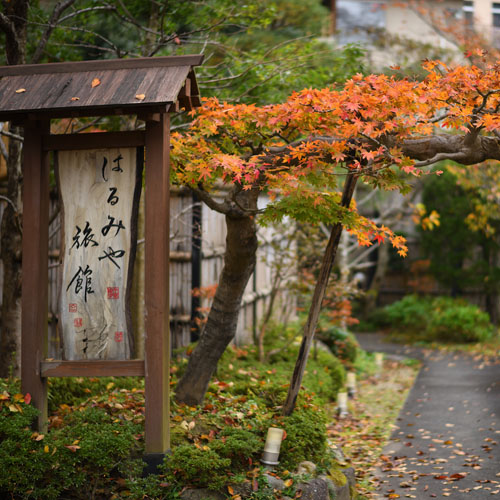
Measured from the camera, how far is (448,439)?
341 inches

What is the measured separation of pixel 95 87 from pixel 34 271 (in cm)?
176

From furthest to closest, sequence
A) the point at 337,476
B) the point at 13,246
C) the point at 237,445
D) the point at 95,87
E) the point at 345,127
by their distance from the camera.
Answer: the point at 13,246
the point at 337,476
the point at 345,127
the point at 237,445
the point at 95,87

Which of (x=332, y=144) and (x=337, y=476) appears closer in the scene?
(x=332, y=144)

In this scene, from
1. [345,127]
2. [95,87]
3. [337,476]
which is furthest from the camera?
[337,476]

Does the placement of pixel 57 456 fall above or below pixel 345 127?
below

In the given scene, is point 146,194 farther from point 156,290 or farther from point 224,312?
point 224,312

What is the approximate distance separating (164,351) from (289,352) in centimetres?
617

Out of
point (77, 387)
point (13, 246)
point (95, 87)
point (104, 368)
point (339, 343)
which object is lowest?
point (339, 343)

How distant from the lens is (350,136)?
19.5 feet

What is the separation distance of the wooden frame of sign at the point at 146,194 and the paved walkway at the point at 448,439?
3.04m

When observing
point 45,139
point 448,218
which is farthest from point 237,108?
point 448,218

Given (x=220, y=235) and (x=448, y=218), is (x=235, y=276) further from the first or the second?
(x=448, y=218)

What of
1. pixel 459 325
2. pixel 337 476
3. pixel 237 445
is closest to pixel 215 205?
pixel 237 445

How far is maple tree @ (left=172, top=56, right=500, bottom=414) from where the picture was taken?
18.9 feet
